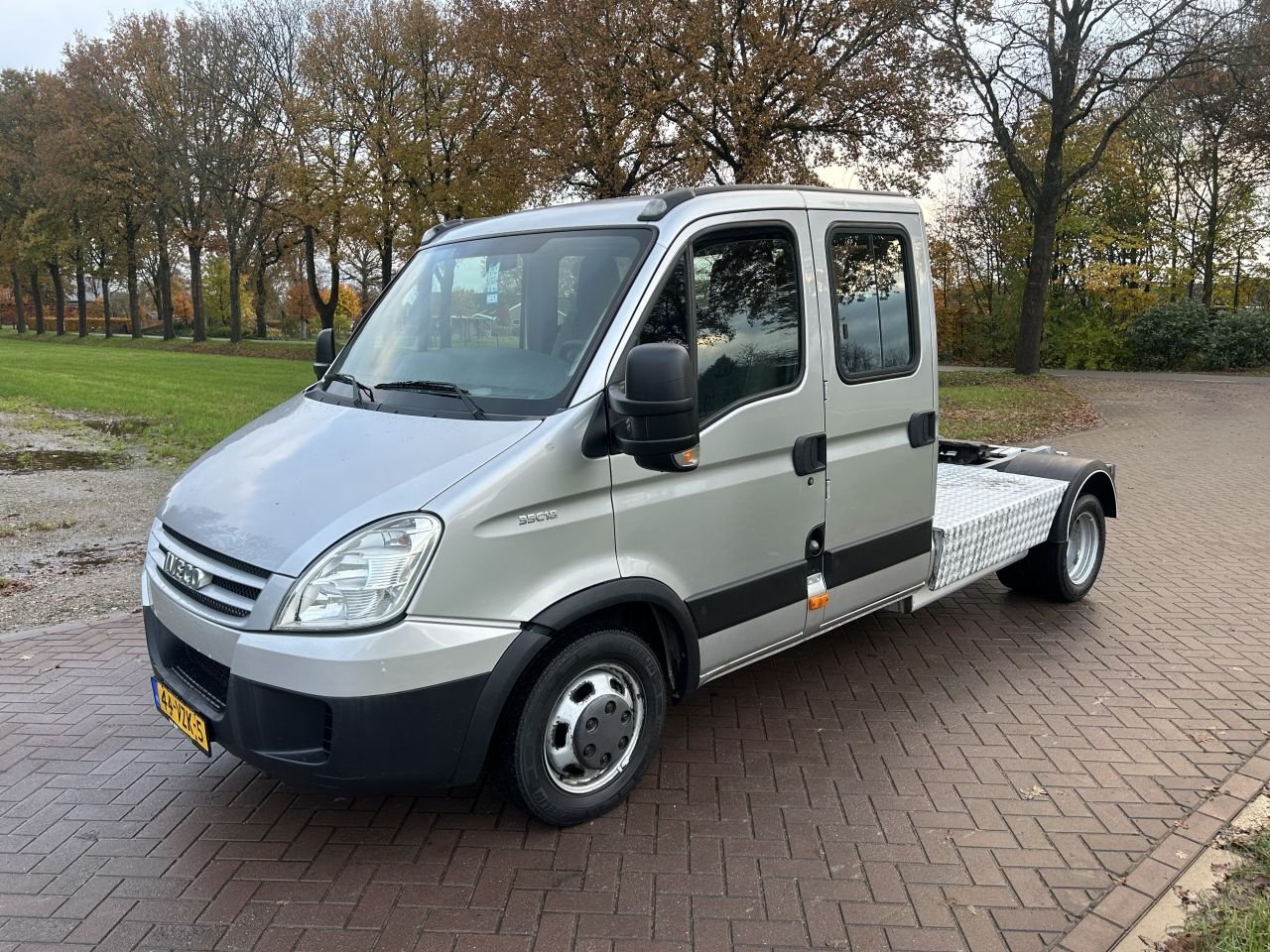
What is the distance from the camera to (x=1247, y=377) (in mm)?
24562

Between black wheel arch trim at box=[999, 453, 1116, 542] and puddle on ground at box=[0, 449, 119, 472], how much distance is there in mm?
9413

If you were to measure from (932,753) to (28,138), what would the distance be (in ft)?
173

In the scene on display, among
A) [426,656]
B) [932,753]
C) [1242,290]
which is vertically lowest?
[932,753]

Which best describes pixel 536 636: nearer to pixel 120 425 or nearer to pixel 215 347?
pixel 120 425

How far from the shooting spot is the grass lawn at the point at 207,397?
13463 millimetres

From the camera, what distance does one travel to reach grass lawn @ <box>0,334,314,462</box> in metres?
12.8

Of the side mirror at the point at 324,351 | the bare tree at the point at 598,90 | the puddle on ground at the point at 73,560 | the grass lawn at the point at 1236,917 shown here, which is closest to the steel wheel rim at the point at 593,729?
the grass lawn at the point at 1236,917

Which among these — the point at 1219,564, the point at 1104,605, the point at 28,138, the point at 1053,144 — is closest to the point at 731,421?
the point at 1104,605

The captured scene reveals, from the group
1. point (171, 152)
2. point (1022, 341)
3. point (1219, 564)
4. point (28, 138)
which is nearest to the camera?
point (1219, 564)

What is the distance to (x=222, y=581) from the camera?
3018mm

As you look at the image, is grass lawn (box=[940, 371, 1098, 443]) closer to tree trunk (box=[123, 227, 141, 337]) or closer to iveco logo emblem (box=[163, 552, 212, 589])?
iveco logo emblem (box=[163, 552, 212, 589])

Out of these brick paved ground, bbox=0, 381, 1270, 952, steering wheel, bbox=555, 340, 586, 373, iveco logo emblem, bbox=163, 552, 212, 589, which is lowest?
brick paved ground, bbox=0, 381, 1270, 952

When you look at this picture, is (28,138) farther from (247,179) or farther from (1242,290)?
(1242,290)

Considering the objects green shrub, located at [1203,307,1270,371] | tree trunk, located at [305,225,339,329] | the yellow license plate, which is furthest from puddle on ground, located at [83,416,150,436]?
green shrub, located at [1203,307,1270,371]
